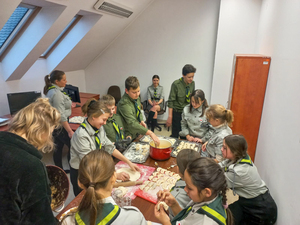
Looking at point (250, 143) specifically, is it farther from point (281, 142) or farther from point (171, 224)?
point (171, 224)

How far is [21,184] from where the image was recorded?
35.9 inches

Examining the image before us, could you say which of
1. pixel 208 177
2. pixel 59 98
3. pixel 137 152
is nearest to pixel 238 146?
pixel 208 177

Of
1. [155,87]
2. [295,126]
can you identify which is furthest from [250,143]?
[155,87]

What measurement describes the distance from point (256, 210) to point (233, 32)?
3.21 m

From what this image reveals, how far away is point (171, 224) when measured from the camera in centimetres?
114

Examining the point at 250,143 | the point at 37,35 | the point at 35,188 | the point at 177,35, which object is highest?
the point at 177,35

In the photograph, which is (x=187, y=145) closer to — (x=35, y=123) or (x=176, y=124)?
(x=176, y=124)

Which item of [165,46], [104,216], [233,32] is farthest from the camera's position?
[165,46]

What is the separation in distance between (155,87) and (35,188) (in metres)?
3.93

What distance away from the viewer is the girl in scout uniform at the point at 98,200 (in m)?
0.89

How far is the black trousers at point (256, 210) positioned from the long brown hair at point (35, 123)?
159 cm

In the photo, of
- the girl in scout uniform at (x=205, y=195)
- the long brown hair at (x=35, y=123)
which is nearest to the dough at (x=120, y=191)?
the girl in scout uniform at (x=205, y=195)

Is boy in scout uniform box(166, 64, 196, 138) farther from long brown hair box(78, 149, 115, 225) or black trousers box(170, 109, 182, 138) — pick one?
long brown hair box(78, 149, 115, 225)

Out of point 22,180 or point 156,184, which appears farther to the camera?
point 156,184
